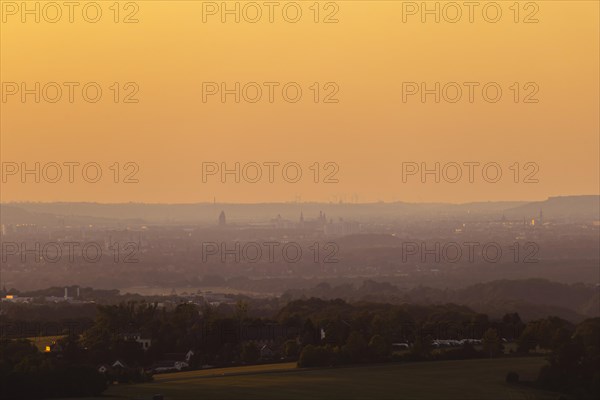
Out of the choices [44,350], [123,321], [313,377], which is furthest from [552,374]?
[123,321]

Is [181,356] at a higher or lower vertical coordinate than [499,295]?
higher

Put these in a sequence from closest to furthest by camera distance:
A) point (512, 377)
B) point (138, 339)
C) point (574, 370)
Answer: point (574, 370) < point (512, 377) < point (138, 339)

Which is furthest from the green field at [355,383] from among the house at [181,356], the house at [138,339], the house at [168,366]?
the house at [138,339]

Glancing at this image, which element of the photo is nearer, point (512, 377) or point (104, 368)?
point (512, 377)

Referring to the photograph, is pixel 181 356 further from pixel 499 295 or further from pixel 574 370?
pixel 499 295

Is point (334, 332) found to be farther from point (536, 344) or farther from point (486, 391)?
point (486, 391)

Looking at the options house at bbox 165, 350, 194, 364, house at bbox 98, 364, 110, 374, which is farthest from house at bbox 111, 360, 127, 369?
house at bbox 165, 350, 194, 364

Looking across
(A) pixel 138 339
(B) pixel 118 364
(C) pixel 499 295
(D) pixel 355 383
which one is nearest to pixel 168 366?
(B) pixel 118 364

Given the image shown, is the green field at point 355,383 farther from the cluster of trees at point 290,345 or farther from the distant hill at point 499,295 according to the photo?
the distant hill at point 499,295

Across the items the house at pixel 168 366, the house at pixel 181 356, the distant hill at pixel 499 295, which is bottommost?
the distant hill at pixel 499 295
